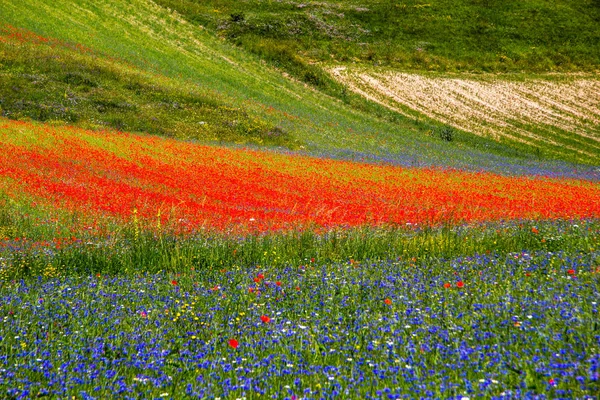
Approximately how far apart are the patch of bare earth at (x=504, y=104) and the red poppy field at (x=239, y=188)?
2659 centimetres

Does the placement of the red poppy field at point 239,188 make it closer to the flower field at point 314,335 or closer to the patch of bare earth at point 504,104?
the flower field at point 314,335

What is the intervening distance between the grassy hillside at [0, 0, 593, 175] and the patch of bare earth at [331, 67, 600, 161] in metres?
3.00

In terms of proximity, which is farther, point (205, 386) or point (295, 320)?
point (295, 320)

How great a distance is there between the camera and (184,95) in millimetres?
42531

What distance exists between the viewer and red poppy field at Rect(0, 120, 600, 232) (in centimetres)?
1410

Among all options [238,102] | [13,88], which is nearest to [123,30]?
[238,102]

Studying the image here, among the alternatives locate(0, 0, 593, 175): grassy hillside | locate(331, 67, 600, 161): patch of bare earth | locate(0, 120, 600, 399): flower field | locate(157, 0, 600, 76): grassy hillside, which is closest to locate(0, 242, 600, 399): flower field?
locate(0, 120, 600, 399): flower field

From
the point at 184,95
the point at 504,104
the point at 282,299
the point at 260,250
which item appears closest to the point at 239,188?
the point at 260,250

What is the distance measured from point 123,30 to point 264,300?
5520 cm

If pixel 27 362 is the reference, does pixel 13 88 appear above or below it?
below

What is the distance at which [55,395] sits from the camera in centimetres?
465

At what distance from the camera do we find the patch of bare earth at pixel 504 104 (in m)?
53.5

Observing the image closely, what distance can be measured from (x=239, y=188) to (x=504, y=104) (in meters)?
48.3

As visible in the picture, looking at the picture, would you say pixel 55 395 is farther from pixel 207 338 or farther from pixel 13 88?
pixel 13 88
